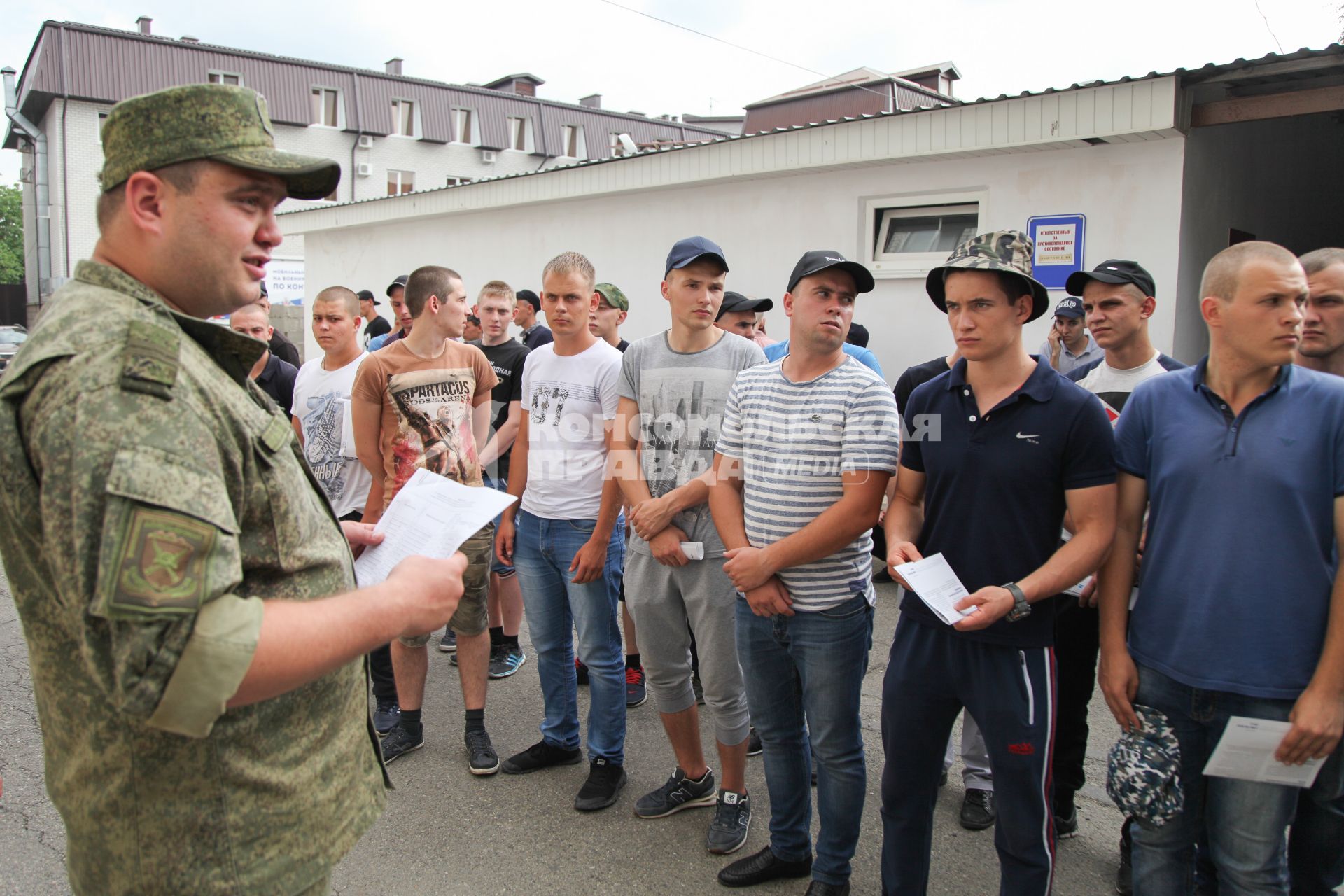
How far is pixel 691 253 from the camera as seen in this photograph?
3408 mm

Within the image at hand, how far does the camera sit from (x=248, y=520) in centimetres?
144

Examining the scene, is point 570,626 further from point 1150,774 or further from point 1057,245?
point 1057,245

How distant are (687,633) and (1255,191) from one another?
7321 millimetres

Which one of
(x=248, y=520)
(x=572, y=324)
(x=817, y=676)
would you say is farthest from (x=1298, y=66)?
(x=248, y=520)

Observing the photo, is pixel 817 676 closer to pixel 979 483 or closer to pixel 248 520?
pixel 979 483

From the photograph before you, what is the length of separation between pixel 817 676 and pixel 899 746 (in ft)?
1.08

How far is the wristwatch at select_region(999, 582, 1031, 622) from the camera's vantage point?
234 centimetres

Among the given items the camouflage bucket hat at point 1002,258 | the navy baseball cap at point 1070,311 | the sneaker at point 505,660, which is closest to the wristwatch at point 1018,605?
the camouflage bucket hat at point 1002,258

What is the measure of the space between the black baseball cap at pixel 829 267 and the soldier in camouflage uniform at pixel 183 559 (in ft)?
5.60

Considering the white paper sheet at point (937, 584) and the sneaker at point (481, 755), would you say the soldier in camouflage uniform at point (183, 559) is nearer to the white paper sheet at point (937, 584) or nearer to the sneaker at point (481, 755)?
the white paper sheet at point (937, 584)

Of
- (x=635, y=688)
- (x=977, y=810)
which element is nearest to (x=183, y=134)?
(x=977, y=810)

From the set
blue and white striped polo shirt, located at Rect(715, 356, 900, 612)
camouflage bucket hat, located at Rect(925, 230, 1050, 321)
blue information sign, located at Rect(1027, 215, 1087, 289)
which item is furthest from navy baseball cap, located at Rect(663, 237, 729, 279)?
blue information sign, located at Rect(1027, 215, 1087, 289)

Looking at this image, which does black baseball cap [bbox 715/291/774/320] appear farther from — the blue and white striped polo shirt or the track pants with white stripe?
the track pants with white stripe

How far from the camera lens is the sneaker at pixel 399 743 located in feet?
13.0
